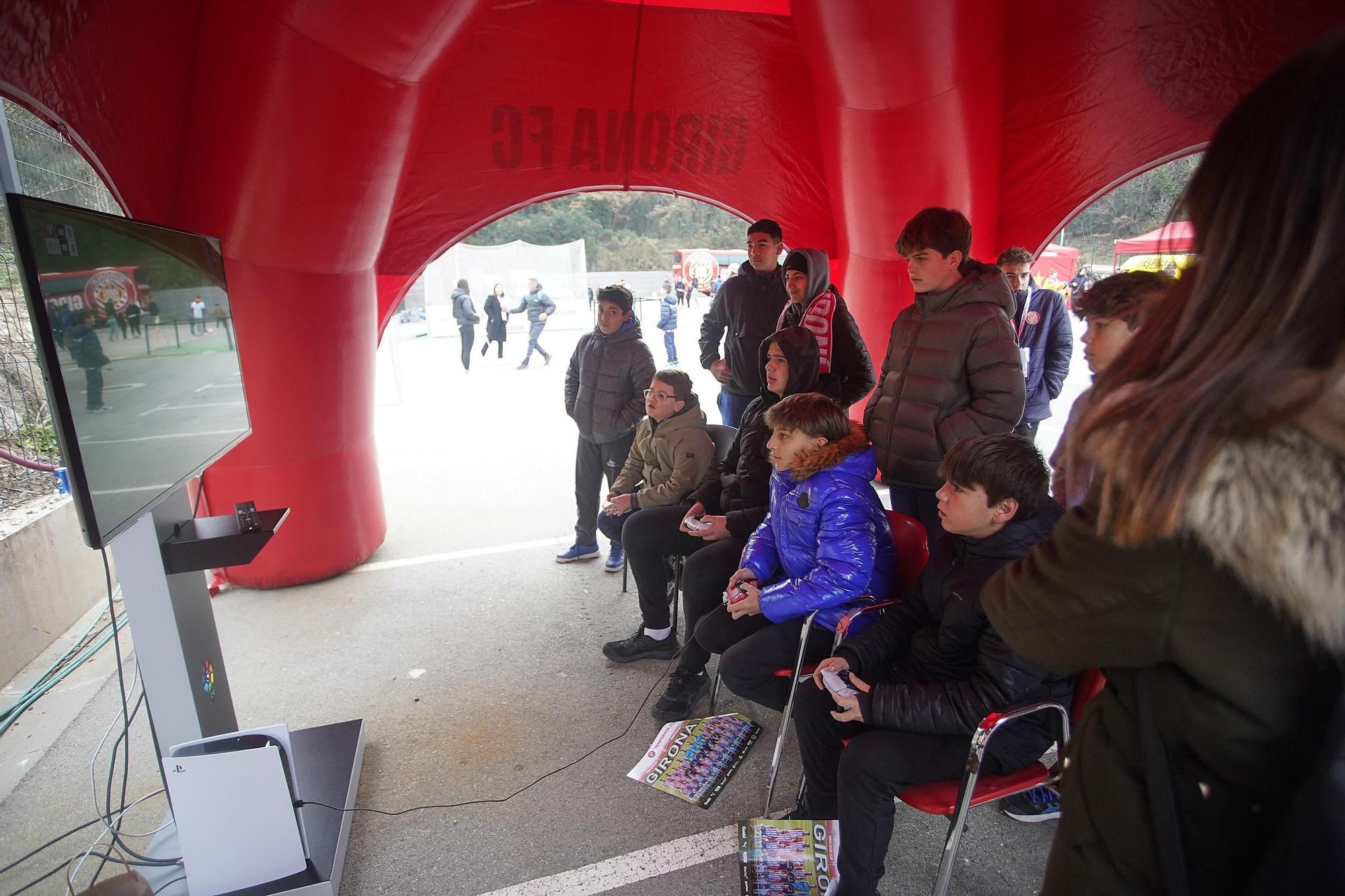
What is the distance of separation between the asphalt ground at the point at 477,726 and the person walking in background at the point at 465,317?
7.23 metres

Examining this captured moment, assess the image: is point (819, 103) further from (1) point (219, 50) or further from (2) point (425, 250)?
(1) point (219, 50)

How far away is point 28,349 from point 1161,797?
5014 millimetres

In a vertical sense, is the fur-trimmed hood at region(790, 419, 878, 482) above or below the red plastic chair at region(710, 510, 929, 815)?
above

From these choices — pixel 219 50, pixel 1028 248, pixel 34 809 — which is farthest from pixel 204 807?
Answer: pixel 1028 248

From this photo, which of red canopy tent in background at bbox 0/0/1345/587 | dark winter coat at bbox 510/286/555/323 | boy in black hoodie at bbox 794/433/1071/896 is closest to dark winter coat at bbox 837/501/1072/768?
boy in black hoodie at bbox 794/433/1071/896

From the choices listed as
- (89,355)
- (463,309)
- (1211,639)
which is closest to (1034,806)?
(1211,639)

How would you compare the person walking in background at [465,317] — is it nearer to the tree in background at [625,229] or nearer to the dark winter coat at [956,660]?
the dark winter coat at [956,660]

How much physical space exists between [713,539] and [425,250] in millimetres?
3031

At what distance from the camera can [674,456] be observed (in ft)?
11.3

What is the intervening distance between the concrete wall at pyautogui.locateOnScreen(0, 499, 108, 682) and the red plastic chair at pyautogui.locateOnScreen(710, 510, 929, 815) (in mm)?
3194

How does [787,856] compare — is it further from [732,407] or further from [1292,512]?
[732,407]

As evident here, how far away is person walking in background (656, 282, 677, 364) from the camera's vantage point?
12828 mm

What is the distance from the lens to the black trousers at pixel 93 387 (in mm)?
1463

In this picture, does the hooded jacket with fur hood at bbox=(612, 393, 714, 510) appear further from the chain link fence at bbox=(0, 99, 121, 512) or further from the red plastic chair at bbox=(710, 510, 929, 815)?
the chain link fence at bbox=(0, 99, 121, 512)
